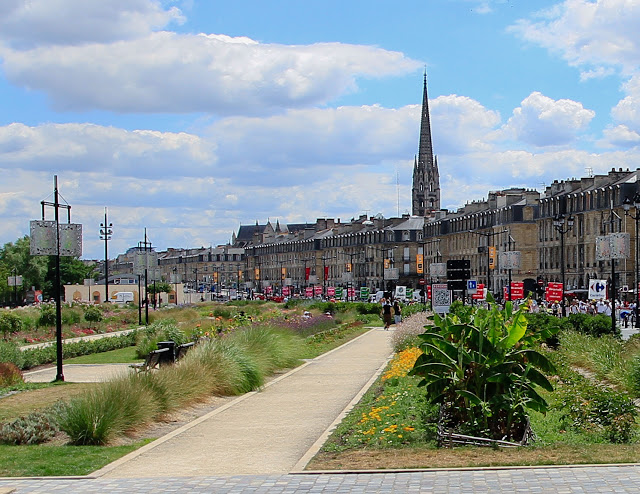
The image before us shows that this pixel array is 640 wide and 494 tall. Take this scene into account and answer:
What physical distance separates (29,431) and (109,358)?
16654 mm

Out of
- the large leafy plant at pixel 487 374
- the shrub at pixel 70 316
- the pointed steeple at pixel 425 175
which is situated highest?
the pointed steeple at pixel 425 175

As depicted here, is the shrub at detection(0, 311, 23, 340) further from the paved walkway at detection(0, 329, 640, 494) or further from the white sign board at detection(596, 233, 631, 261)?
the paved walkway at detection(0, 329, 640, 494)

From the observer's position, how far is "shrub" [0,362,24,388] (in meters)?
20.6

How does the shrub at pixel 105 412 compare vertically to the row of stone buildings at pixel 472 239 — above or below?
below

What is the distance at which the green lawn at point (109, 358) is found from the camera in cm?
2778

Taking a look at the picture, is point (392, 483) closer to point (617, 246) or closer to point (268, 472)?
point (268, 472)

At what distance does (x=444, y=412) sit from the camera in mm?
11914

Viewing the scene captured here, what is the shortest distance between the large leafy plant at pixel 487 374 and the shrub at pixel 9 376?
11654 millimetres

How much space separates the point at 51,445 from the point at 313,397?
621 cm

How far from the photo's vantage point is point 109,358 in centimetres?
2930

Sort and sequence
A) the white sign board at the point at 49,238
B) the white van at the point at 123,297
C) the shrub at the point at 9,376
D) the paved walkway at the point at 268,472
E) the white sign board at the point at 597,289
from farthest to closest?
1. the white van at the point at 123,297
2. the white sign board at the point at 597,289
3. the white sign board at the point at 49,238
4. the shrub at the point at 9,376
5. the paved walkway at the point at 268,472

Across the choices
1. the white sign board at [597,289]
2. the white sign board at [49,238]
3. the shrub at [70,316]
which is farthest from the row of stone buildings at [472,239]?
the white sign board at [49,238]

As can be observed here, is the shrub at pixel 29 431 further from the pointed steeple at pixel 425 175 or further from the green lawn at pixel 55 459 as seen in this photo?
the pointed steeple at pixel 425 175

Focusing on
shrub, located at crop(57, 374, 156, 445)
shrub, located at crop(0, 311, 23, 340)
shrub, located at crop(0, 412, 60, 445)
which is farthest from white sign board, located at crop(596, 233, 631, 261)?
shrub, located at crop(0, 311, 23, 340)
